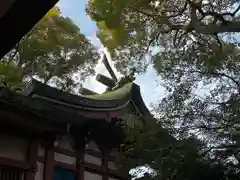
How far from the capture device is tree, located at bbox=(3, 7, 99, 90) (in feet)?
53.3

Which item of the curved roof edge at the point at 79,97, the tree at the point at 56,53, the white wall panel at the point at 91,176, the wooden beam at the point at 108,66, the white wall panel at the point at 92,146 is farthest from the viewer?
the tree at the point at 56,53

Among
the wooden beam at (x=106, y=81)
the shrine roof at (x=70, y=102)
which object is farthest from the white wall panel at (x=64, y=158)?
the wooden beam at (x=106, y=81)

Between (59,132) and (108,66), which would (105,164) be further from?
(108,66)

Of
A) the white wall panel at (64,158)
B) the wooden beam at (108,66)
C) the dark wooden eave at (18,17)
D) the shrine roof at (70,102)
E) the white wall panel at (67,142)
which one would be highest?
the wooden beam at (108,66)

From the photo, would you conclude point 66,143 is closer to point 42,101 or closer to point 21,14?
point 42,101

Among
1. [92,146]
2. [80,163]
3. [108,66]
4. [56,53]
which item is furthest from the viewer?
[56,53]

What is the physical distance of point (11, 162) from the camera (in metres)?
8.02

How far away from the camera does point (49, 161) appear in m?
8.97

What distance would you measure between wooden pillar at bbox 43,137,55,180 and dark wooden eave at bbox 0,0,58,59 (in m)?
7.34

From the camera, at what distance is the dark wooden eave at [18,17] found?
1677 mm

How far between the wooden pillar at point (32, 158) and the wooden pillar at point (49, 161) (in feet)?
1.26

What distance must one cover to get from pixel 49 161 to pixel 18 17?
25.0ft

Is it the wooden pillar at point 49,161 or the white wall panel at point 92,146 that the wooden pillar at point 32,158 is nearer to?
the wooden pillar at point 49,161

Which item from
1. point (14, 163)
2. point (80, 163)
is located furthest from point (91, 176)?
point (14, 163)
